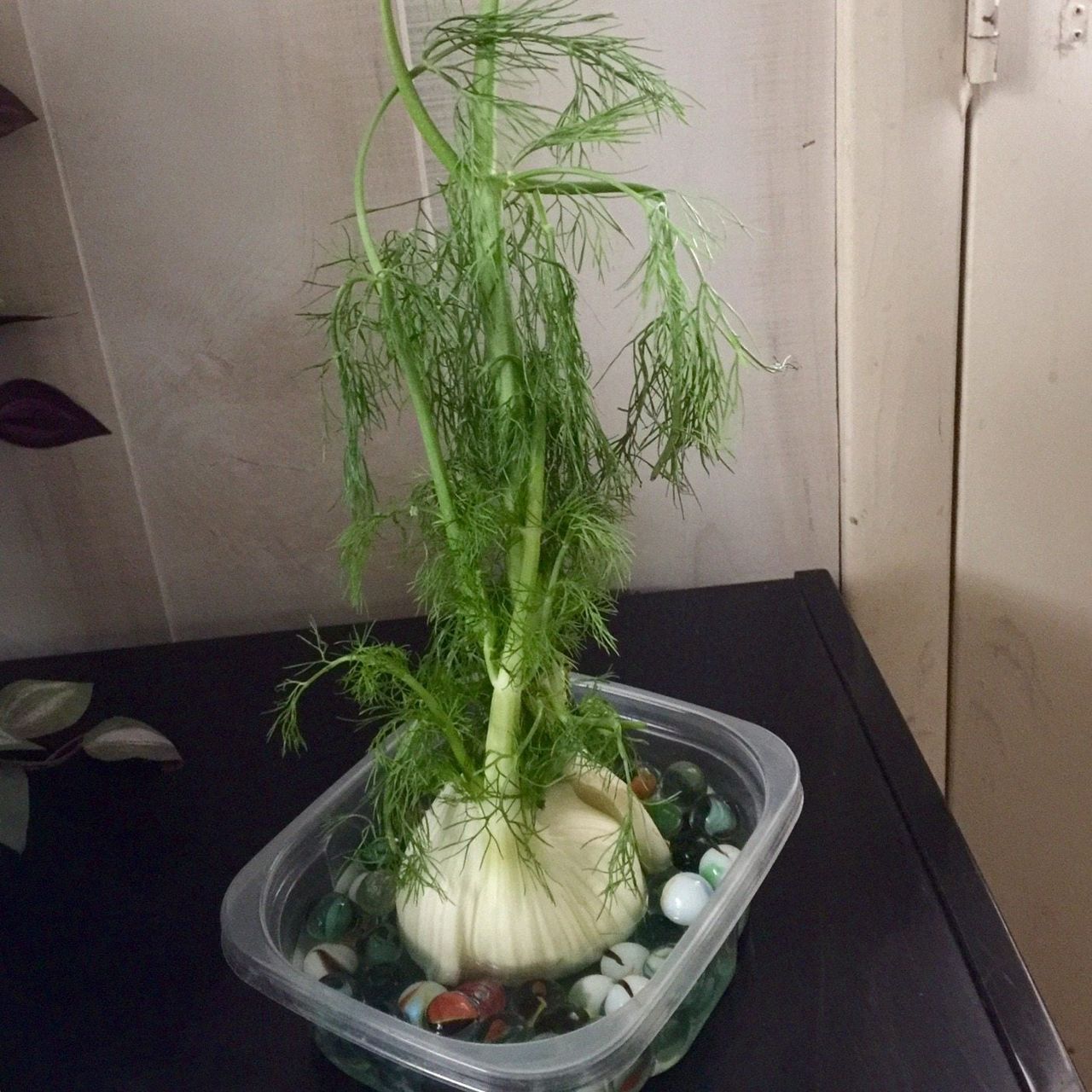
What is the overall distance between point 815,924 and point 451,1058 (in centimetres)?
18

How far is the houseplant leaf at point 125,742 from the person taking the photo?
0.59 metres

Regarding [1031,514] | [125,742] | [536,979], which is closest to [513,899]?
[536,979]

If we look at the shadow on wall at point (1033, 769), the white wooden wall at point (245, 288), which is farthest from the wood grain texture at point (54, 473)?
the shadow on wall at point (1033, 769)

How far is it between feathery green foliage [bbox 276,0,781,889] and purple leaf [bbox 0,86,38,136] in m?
0.31

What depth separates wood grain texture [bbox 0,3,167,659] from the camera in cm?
65

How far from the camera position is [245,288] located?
677 mm

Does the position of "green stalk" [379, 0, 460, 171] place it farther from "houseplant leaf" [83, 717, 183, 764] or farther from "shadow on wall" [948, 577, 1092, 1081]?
"shadow on wall" [948, 577, 1092, 1081]

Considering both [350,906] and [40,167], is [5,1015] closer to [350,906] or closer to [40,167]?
[350,906]

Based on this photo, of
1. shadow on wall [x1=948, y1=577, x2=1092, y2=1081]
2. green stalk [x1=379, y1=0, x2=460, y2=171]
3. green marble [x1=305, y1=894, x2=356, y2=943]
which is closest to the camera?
green stalk [x1=379, y1=0, x2=460, y2=171]

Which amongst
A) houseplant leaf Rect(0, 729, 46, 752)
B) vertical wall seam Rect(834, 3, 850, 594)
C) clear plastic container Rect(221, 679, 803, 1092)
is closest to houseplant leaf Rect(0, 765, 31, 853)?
houseplant leaf Rect(0, 729, 46, 752)

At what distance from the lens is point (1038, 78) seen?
2.05 ft

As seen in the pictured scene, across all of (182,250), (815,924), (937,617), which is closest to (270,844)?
(815,924)

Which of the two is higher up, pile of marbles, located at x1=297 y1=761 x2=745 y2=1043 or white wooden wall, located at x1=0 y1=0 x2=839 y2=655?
white wooden wall, located at x1=0 y1=0 x2=839 y2=655

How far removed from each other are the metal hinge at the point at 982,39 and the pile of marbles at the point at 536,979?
431mm
